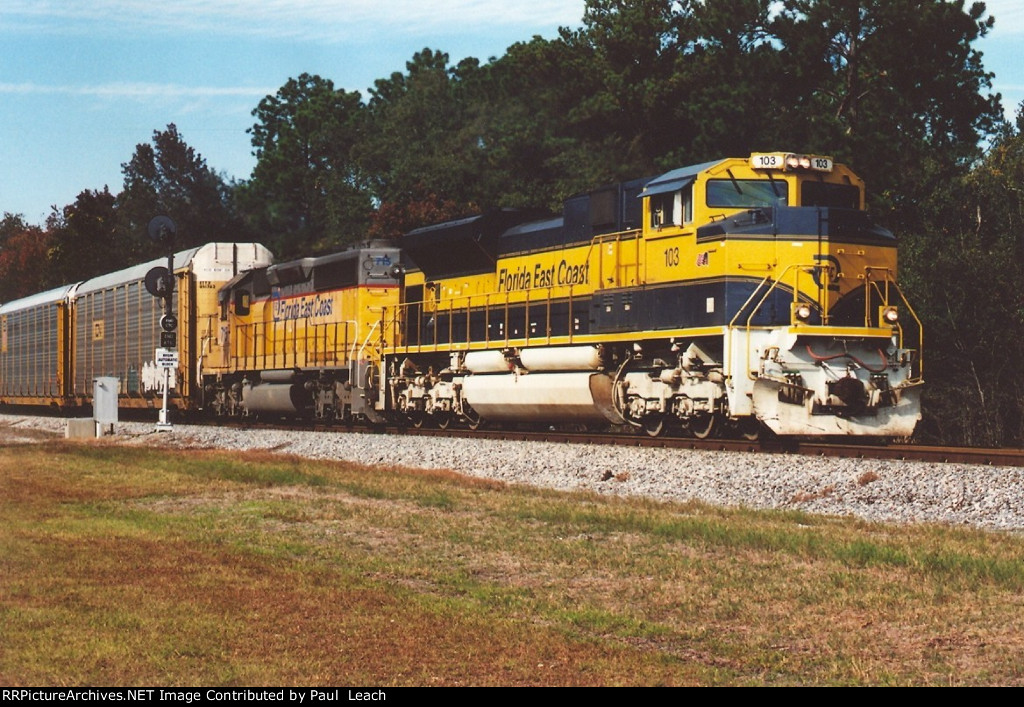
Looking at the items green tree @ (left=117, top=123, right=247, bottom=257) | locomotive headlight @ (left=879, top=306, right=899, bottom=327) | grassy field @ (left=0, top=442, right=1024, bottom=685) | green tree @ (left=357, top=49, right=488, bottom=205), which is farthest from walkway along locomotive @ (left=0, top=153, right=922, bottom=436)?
green tree @ (left=117, top=123, right=247, bottom=257)

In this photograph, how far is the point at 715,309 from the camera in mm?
16562

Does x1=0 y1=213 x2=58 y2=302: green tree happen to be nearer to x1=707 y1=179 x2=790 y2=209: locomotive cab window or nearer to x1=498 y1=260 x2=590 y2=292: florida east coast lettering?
x1=498 y1=260 x2=590 y2=292: florida east coast lettering

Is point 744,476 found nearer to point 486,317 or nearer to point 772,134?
point 486,317

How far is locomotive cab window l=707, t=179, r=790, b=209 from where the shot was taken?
1694 cm

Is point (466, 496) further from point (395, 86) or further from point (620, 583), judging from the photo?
point (395, 86)

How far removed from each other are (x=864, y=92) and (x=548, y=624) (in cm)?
2888

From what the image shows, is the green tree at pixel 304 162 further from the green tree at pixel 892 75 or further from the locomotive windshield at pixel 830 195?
the locomotive windshield at pixel 830 195

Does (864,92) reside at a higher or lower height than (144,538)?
higher

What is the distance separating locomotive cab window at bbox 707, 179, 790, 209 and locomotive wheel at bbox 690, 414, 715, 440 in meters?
2.89

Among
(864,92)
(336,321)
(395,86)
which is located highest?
(395,86)

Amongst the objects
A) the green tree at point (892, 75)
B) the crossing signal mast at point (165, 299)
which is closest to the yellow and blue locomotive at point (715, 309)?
the crossing signal mast at point (165, 299)

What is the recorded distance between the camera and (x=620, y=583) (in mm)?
8219

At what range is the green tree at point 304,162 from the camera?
5647 centimetres

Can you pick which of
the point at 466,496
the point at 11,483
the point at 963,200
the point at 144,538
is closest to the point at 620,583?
the point at 144,538
